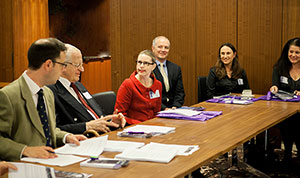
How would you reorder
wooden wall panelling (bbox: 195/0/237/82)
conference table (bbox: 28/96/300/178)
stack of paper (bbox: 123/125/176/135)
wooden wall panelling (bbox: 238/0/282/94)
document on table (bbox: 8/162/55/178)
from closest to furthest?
1. document on table (bbox: 8/162/55/178)
2. conference table (bbox: 28/96/300/178)
3. stack of paper (bbox: 123/125/176/135)
4. wooden wall panelling (bbox: 238/0/282/94)
5. wooden wall panelling (bbox: 195/0/237/82)

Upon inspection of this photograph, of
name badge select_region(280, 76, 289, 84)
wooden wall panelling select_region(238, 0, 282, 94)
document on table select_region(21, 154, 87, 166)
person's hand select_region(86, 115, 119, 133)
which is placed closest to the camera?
document on table select_region(21, 154, 87, 166)

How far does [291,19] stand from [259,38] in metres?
0.56

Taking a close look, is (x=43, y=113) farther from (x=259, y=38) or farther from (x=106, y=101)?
(x=259, y=38)

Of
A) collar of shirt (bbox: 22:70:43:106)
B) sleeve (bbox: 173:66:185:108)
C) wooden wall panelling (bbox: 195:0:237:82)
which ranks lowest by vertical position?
sleeve (bbox: 173:66:185:108)

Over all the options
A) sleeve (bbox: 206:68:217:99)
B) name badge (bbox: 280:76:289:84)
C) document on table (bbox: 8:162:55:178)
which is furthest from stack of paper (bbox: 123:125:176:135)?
name badge (bbox: 280:76:289:84)

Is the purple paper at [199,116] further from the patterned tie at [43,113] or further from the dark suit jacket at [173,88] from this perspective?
the dark suit jacket at [173,88]

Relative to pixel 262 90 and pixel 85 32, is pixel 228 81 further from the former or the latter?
pixel 85 32

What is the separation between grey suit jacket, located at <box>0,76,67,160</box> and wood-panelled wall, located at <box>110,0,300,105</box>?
4592 millimetres

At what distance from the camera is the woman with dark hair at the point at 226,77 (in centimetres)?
582

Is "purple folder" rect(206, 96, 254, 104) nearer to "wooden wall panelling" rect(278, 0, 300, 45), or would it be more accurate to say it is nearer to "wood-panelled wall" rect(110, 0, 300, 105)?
"wood-panelled wall" rect(110, 0, 300, 105)

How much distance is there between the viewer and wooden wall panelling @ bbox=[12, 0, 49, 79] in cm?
732

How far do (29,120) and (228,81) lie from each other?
3.74m

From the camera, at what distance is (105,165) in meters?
2.23

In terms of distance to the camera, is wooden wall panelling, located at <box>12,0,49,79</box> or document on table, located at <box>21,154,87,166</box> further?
wooden wall panelling, located at <box>12,0,49,79</box>
